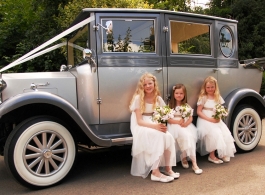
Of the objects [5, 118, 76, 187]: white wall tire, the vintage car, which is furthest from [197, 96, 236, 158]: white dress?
[5, 118, 76, 187]: white wall tire

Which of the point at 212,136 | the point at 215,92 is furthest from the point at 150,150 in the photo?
the point at 215,92

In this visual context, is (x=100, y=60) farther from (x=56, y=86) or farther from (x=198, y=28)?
(x=198, y=28)

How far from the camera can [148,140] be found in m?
3.31

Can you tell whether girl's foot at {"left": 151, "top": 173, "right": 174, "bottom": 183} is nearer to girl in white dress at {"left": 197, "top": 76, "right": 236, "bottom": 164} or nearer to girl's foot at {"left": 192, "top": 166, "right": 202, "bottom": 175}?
girl's foot at {"left": 192, "top": 166, "right": 202, "bottom": 175}

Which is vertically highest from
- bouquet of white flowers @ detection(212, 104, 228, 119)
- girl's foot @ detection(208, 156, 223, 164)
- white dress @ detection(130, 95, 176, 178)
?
bouquet of white flowers @ detection(212, 104, 228, 119)

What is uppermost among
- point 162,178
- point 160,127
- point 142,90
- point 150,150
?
point 142,90

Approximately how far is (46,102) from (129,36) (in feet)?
4.67

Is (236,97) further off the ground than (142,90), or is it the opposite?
(142,90)

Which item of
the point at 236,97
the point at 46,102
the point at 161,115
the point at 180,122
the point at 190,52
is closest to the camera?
the point at 46,102

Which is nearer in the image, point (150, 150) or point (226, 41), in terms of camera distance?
point (150, 150)

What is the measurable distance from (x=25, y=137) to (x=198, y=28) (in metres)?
2.92

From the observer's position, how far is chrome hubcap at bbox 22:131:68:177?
3.07m

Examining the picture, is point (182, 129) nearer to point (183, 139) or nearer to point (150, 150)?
point (183, 139)

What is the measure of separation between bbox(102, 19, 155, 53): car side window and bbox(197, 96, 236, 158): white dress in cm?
119
